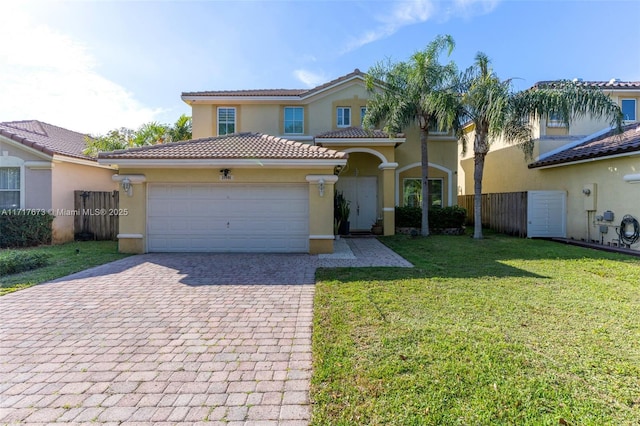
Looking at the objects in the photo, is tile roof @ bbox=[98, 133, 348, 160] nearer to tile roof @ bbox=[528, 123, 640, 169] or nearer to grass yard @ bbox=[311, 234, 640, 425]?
grass yard @ bbox=[311, 234, 640, 425]

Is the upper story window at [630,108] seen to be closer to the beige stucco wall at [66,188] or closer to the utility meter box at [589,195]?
the utility meter box at [589,195]

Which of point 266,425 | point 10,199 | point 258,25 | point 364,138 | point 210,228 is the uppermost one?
point 258,25

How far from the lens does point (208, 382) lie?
137 inches

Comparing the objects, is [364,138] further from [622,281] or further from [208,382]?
[208,382]

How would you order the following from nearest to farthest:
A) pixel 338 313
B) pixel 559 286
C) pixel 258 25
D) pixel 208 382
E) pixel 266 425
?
1. pixel 266 425
2. pixel 208 382
3. pixel 338 313
4. pixel 559 286
5. pixel 258 25

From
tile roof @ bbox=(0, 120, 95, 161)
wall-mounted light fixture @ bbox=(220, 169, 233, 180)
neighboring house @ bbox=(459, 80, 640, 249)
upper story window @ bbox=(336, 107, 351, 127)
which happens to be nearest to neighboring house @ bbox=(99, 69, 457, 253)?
wall-mounted light fixture @ bbox=(220, 169, 233, 180)

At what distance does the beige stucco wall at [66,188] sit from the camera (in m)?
13.7

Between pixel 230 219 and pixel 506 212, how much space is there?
14326 millimetres

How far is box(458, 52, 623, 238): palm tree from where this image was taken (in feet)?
40.7

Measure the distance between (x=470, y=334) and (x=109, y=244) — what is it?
46.1 feet

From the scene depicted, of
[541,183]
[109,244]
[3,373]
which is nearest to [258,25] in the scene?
[109,244]

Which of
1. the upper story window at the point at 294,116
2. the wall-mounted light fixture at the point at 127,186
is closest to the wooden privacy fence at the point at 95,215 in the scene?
the wall-mounted light fixture at the point at 127,186

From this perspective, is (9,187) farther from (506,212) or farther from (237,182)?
(506,212)

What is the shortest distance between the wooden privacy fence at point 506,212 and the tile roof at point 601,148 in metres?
2.10
